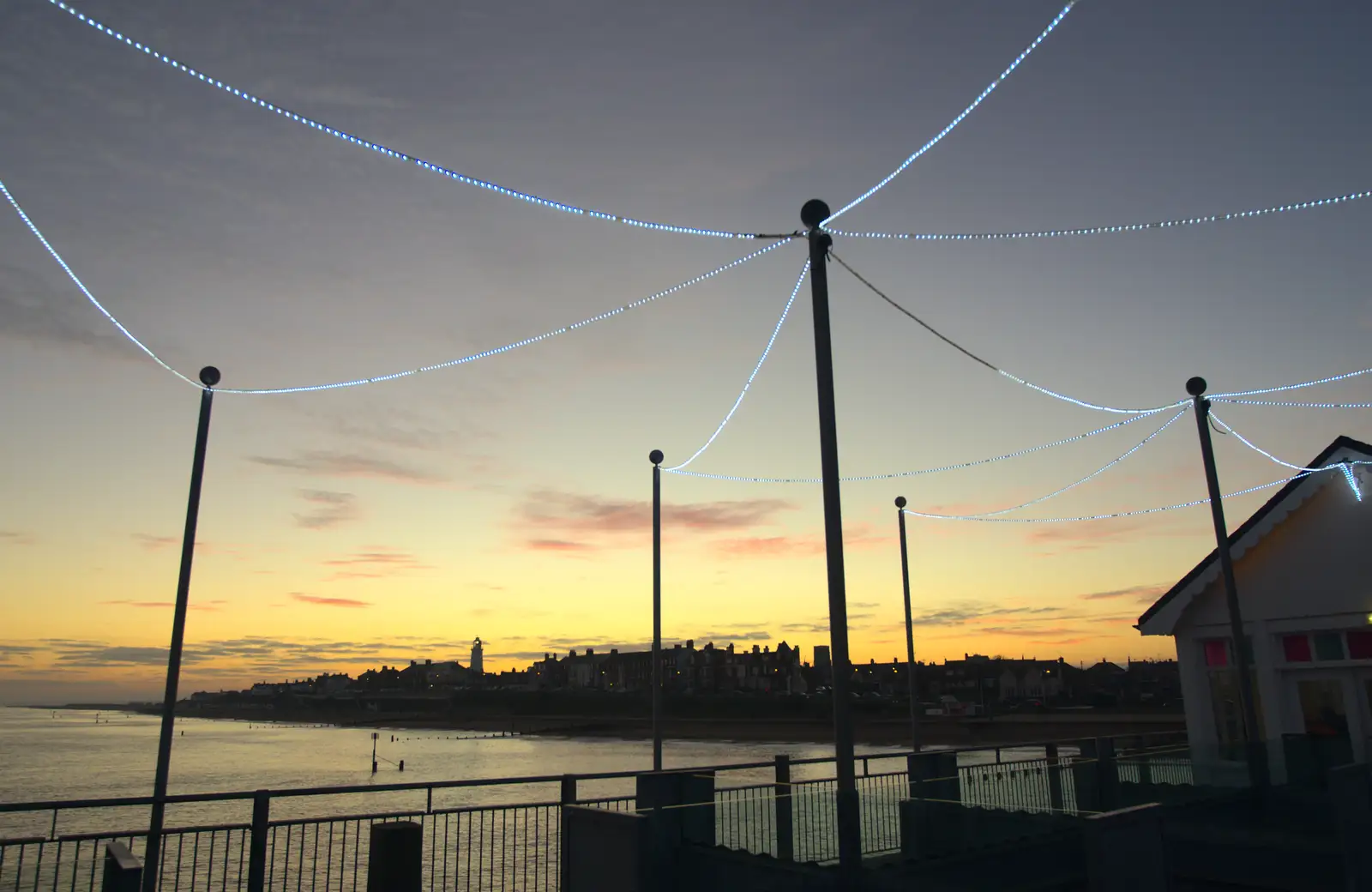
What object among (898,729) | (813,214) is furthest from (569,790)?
(898,729)

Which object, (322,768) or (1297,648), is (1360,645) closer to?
(1297,648)

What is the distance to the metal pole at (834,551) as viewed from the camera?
866 cm

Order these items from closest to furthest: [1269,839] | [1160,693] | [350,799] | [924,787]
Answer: [924,787]
[1269,839]
[350,799]
[1160,693]

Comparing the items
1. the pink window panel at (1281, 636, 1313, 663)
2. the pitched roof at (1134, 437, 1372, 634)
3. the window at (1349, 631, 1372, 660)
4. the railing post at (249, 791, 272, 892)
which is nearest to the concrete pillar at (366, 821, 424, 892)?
the railing post at (249, 791, 272, 892)

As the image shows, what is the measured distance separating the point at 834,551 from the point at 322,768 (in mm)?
108706

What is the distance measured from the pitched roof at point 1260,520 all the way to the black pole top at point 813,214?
558 inches

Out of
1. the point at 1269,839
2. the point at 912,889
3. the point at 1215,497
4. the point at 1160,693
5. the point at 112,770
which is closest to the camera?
the point at 912,889

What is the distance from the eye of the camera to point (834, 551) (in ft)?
31.1

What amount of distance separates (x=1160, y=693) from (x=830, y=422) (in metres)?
184

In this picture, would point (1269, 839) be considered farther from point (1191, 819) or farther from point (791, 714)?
point (791, 714)

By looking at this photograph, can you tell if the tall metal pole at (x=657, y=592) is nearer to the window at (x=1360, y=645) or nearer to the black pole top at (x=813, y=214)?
the black pole top at (x=813, y=214)

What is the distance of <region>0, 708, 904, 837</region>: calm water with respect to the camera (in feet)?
216

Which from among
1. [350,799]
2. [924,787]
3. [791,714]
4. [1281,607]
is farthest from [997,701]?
[924,787]

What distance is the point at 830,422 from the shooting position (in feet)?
32.5
